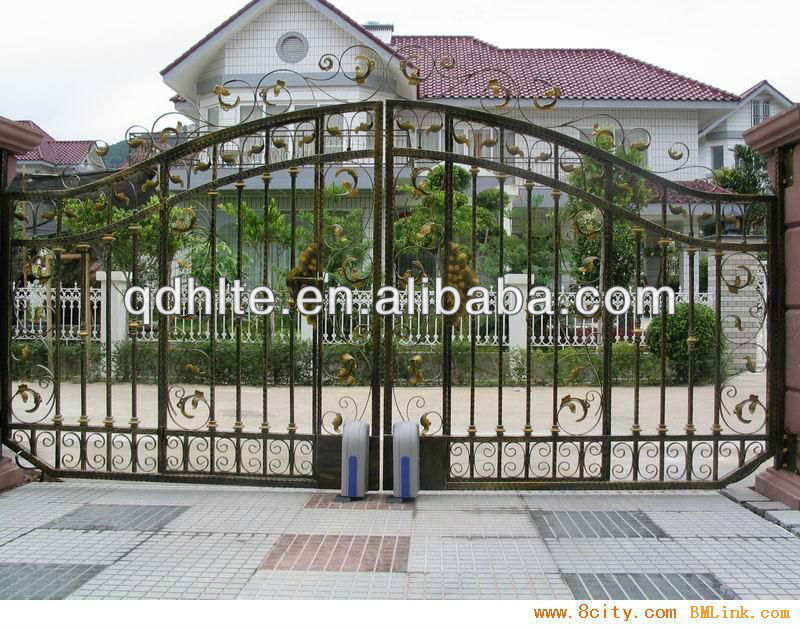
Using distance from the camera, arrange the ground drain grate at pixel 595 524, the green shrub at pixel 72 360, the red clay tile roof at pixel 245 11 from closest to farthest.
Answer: the ground drain grate at pixel 595 524
the green shrub at pixel 72 360
the red clay tile roof at pixel 245 11

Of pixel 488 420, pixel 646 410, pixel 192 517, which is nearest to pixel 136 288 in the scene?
pixel 192 517

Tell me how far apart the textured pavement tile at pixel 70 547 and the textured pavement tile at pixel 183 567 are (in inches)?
4.0

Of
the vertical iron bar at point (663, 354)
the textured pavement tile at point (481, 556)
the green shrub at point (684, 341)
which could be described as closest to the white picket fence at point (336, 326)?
the green shrub at point (684, 341)

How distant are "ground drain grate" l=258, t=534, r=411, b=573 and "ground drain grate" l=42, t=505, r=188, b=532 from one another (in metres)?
0.86

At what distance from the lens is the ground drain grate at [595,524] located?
445 centimetres

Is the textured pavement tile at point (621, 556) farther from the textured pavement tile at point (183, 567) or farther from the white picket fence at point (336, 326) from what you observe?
the white picket fence at point (336, 326)

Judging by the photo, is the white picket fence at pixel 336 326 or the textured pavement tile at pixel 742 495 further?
the white picket fence at pixel 336 326

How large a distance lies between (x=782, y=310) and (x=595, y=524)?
1.98 meters

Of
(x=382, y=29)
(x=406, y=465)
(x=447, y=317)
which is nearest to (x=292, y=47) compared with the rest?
(x=382, y=29)

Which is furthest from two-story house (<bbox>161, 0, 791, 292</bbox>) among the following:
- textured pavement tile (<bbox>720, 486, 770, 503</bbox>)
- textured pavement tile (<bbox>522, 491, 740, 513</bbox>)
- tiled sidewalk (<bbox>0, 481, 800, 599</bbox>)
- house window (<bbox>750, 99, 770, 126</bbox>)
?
tiled sidewalk (<bbox>0, 481, 800, 599</bbox>)

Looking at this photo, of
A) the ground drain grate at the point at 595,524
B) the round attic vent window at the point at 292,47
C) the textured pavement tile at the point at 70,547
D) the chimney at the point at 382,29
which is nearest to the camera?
the textured pavement tile at the point at 70,547

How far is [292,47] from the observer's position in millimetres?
16656

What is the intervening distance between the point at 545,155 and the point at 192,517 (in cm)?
319

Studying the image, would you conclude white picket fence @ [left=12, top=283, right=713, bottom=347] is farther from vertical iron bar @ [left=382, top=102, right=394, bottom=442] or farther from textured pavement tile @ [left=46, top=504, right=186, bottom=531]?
textured pavement tile @ [left=46, top=504, right=186, bottom=531]
